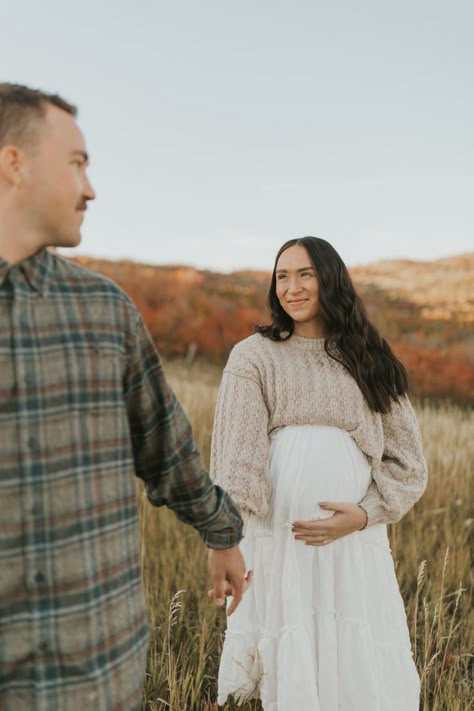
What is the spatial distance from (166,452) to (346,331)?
1.33 m

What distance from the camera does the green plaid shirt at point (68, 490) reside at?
52.2 inches

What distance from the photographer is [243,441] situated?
8.40 feet

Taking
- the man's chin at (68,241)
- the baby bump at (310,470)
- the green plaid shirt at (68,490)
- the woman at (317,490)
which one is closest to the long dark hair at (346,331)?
the woman at (317,490)

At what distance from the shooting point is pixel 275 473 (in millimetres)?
2623

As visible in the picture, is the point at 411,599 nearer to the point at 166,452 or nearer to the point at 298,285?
the point at 298,285

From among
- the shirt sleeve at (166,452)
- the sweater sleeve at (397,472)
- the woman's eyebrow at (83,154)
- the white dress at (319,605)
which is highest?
the woman's eyebrow at (83,154)

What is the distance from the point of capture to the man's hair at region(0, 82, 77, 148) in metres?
1.40

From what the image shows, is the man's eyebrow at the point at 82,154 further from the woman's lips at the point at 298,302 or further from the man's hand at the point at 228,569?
the woman's lips at the point at 298,302

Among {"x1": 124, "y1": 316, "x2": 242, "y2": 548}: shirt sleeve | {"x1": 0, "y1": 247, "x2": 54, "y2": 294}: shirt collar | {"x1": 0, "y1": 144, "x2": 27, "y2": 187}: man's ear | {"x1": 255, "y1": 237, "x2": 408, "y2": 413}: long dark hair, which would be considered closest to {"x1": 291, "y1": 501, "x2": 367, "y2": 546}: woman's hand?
{"x1": 255, "y1": 237, "x2": 408, "y2": 413}: long dark hair

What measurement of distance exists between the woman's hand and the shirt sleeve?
2.70ft

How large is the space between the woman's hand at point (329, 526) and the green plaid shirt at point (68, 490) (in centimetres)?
106

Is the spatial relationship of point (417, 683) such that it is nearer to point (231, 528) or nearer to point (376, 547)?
point (376, 547)

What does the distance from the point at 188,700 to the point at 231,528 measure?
1562mm

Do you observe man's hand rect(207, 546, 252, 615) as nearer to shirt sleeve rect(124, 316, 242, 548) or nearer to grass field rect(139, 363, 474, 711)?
shirt sleeve rect(124, 316, 242, 548)
